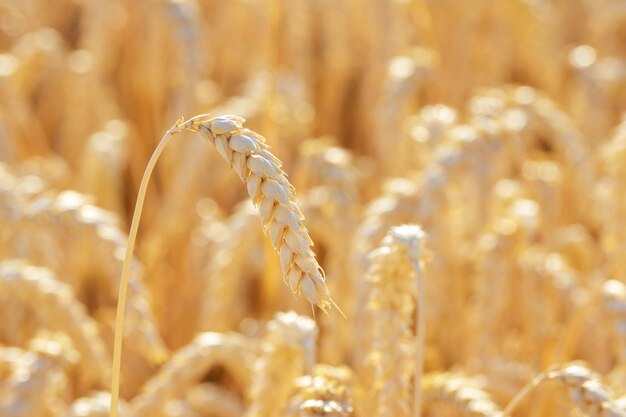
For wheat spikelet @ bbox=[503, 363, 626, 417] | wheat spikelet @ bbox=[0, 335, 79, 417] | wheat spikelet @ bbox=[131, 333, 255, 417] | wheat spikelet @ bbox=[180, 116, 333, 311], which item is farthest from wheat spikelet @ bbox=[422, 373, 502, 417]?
wheat spikelet @ bbox=[0, 335, 79, 417]

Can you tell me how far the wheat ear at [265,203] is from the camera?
2.61ft

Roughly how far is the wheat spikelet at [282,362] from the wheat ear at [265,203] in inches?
12.5

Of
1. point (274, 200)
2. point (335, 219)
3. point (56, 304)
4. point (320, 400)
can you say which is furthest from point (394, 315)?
point (335, 219)

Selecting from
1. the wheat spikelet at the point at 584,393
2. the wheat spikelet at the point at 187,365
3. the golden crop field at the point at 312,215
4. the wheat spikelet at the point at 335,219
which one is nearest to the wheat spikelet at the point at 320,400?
the golden crop field at the point at 312,215

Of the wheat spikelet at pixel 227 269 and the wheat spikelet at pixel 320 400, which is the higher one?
the wheat spikelet at pixel 227 269

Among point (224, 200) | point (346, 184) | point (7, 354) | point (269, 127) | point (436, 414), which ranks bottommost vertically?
point (436, 414)

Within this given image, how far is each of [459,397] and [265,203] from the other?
0.55 meters

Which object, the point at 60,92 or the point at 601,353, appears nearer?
the point at 601,353

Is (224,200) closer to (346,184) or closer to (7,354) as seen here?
(346,184)

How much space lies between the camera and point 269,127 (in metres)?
1.92

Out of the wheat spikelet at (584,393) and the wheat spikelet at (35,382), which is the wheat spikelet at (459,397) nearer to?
the wheat spikelet at (584,393)

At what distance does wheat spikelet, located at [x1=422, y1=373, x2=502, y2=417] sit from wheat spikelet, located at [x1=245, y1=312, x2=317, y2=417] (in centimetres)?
22

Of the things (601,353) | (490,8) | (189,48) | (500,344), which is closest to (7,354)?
(189,48)

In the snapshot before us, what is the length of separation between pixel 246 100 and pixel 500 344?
0.89 metres
